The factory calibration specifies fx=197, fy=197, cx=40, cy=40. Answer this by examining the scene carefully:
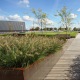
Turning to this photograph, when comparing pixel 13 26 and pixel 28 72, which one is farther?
pixel 13 26

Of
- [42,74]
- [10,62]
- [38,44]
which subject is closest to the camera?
[10,62]

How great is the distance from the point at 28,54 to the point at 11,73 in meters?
0.76

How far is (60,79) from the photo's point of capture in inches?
220

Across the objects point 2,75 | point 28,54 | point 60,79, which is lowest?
point 60,79

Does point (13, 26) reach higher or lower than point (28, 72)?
lower

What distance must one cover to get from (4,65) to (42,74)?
4.49ft

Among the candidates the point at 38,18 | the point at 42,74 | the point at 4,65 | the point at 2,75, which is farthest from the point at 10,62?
the point at 38,18

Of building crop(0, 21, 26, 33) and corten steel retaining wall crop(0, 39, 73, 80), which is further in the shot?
building crop(0, 21, 26, 33)

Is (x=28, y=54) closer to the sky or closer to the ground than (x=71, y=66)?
closer to the sky

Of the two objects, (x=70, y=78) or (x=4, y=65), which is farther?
(x=70, y=78)

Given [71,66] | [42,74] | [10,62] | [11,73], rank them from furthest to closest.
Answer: [71,66]
[42,74]
[10,62]
[11,73]

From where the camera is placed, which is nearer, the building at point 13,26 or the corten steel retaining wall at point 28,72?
the corten steel retaining wall at point 28,72

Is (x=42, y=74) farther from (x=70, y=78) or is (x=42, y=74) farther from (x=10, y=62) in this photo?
(x=10, y=62)

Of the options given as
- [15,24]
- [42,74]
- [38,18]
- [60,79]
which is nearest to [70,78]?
A: [60,79]
